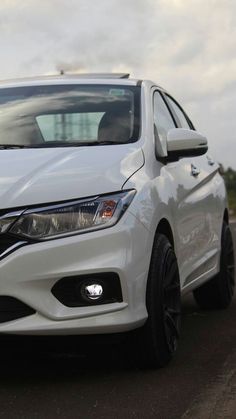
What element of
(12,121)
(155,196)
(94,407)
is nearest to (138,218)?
(155,196)

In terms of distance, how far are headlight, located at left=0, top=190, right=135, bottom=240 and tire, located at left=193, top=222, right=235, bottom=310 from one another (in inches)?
95.9

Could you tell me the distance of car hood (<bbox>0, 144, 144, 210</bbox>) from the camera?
12.8ft

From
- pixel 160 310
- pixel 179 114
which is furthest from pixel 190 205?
pixel 179 114

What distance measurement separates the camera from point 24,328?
3828 mm

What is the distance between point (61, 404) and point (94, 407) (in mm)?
165

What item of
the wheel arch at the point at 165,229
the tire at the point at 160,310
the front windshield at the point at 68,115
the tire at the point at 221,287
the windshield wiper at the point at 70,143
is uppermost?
the front windshield at the point at 68,115

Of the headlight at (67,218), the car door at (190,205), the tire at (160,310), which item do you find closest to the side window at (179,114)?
the car door at (190,205)

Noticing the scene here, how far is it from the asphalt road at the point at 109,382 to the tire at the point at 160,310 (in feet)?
0.39

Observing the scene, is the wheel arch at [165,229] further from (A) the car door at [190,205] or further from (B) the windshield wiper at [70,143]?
(B) the windshield wiper at [70,143]

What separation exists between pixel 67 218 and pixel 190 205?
1.55 m

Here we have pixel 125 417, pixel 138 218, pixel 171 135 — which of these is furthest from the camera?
pixel 171 135

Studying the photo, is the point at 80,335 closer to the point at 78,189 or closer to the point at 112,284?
the point at 112,284

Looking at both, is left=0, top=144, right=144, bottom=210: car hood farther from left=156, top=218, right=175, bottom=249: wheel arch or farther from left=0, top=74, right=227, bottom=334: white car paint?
left=156, top=218, right=175, bottom=249: wheel arch

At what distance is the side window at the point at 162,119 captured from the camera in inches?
199
